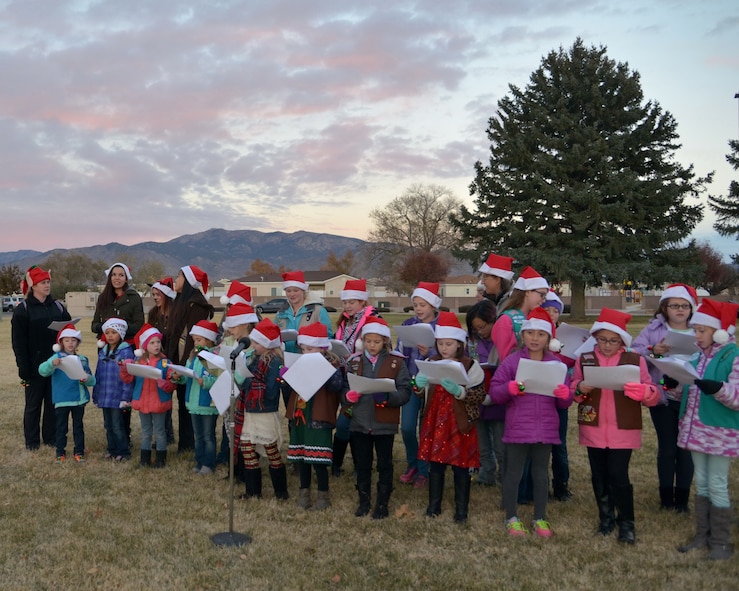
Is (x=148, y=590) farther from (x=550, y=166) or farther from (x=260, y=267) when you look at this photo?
(x=260, y=267)

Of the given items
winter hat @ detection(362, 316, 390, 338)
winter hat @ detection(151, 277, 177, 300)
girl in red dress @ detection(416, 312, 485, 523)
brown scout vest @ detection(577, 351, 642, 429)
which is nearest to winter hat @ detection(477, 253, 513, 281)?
girl in red dress @ detection(416, 312, 485, 523)

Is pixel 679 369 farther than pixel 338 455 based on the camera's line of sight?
No

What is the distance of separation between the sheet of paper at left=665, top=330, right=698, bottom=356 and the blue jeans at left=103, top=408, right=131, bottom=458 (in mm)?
5455

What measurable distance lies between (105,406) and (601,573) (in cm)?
510

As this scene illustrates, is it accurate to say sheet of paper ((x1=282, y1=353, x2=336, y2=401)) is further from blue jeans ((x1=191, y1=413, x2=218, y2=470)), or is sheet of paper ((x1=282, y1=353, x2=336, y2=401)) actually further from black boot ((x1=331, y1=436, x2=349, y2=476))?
blue jeans ((x1=191, y1=413, x2=218, y2=470))

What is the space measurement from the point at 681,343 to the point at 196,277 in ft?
16.0

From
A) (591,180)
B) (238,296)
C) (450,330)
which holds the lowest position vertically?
(450,330)

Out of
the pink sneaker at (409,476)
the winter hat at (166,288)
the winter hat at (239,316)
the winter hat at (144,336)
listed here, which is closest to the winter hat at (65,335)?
the winter hat at (144,336)

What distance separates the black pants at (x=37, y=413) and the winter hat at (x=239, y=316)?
2.78 meters

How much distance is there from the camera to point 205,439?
6508mm

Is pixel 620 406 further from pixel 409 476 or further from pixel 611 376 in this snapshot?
pixel 409 476

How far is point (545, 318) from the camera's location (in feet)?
15.8

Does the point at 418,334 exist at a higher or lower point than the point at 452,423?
higher

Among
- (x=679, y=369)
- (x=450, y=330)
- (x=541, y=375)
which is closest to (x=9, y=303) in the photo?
(x=450, y=330)
